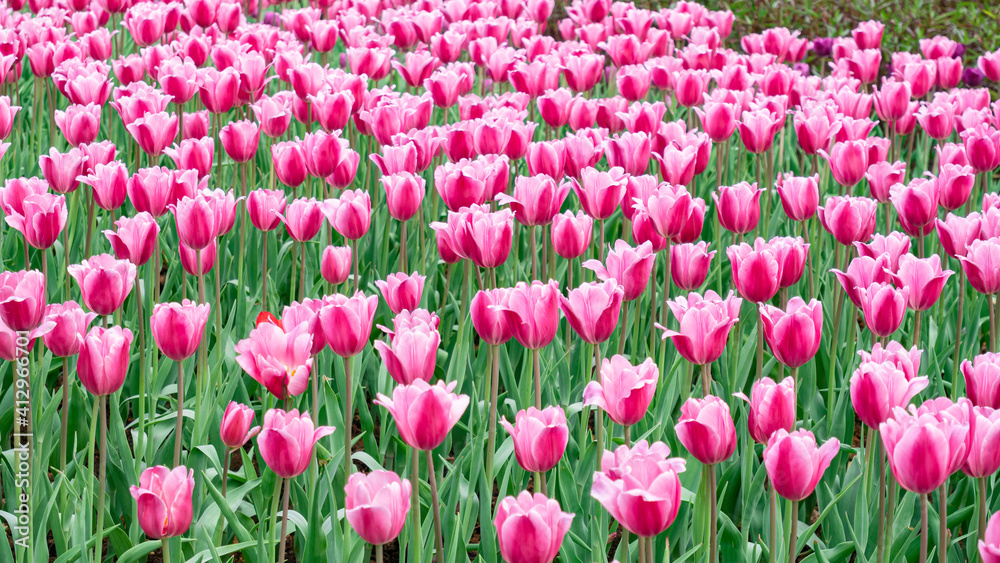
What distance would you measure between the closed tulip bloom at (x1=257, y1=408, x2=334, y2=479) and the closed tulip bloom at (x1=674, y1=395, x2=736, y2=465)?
1.87ft

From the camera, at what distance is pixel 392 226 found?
3857 millimetres

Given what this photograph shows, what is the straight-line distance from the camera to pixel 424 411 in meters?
1.47

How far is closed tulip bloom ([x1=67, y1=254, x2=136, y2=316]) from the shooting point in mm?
1994

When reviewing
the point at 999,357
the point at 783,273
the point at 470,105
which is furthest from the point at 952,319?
the point at 470,105

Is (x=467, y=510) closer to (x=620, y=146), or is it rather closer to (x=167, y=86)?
(x=620, y=146)

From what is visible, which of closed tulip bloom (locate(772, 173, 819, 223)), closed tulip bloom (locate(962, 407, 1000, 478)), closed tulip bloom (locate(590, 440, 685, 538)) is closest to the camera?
closed tulip bloom (locate(590, 440, 685, 538))

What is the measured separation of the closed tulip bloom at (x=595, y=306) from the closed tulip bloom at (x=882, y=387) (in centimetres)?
49

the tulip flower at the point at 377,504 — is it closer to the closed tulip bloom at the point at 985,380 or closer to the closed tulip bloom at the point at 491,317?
the closed tulip bloom at the point at 491,317

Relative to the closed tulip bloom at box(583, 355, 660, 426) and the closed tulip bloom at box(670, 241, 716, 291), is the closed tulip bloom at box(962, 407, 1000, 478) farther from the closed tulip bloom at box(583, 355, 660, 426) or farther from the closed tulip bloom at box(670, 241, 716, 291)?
the closed tulip bloom at box(670, 241, 716, 291)

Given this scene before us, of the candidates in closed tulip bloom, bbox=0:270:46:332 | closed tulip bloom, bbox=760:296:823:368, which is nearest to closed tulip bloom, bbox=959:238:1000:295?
closed tulip bloom, bbox=760:296:823:368

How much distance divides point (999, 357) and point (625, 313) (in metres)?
1.09

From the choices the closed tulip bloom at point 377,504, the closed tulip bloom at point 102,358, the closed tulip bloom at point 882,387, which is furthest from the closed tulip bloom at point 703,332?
the closed tulip bloom at point 102,358

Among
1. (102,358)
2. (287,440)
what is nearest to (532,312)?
(287,440)

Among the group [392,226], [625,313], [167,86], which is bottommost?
[392,226]
